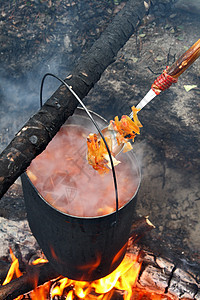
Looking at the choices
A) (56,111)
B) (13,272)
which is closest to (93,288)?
(13,272)

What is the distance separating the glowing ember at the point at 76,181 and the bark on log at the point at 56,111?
0.70 feet

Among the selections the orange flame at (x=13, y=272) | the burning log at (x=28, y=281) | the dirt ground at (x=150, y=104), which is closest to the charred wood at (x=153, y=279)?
the burning log at (x=28, y=281)

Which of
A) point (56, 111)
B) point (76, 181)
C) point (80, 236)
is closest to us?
point (80, 236)

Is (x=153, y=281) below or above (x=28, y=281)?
below

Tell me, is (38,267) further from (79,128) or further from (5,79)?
(5,79)

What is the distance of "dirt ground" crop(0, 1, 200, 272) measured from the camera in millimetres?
3754

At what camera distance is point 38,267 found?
2850 mm

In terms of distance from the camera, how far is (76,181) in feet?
7.84

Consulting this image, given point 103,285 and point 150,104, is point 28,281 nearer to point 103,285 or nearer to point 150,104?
point 103,285

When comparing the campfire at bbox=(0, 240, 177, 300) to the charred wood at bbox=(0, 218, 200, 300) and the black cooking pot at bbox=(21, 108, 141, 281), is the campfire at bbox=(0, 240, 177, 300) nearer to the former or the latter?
the charred wood at bbox=(0, 218, 200, 300)

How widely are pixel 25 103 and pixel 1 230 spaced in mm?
2976

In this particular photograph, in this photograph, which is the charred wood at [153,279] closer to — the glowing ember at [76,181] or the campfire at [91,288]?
the campfire at [91,288]

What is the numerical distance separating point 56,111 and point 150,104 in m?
2.60

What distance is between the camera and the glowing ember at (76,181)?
2.24m
